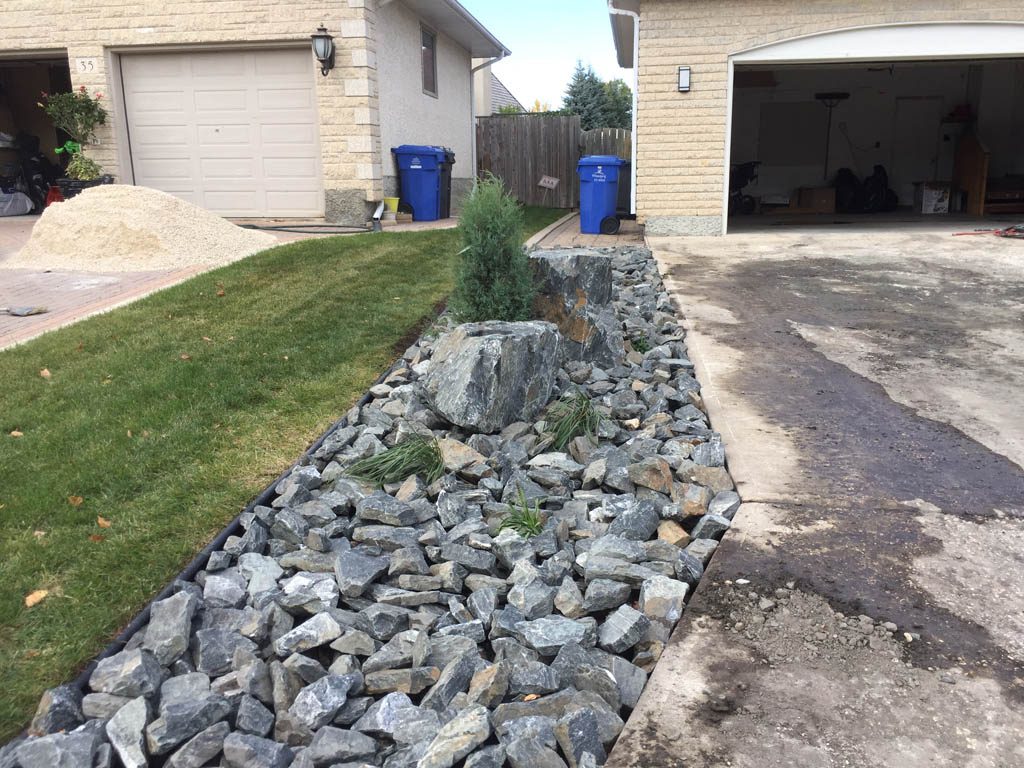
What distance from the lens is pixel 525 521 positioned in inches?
123

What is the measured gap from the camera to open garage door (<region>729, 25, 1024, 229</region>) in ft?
49.7

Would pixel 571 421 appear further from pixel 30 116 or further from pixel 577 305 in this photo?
pixel 30 116

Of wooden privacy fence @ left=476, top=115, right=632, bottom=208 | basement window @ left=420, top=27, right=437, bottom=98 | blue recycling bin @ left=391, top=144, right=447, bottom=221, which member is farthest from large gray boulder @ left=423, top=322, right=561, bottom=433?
wooden privacy fence @ left=476, top=115, right=632, bottom=208

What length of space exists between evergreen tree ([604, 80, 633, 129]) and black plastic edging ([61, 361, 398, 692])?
27044mm

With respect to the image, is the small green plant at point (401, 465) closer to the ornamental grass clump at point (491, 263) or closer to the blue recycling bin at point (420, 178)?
the ornamental grass clump at point (491, 263)

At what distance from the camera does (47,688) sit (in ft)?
7.39

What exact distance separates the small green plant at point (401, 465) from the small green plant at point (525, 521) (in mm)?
525

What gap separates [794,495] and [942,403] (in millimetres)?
1488

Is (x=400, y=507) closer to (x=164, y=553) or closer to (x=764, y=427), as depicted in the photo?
(x=164, y=553)

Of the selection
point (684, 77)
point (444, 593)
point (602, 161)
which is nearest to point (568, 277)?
point (444, 593)

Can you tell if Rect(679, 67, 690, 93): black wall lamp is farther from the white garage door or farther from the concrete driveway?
the concrete driveway

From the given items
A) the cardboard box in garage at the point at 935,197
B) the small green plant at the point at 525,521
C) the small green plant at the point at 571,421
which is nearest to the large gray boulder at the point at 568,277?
the small green plant at the point at 571,421

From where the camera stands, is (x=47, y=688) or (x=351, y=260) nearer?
(x=47, y=688)

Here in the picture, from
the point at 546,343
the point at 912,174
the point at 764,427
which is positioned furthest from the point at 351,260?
the point at 912,174
